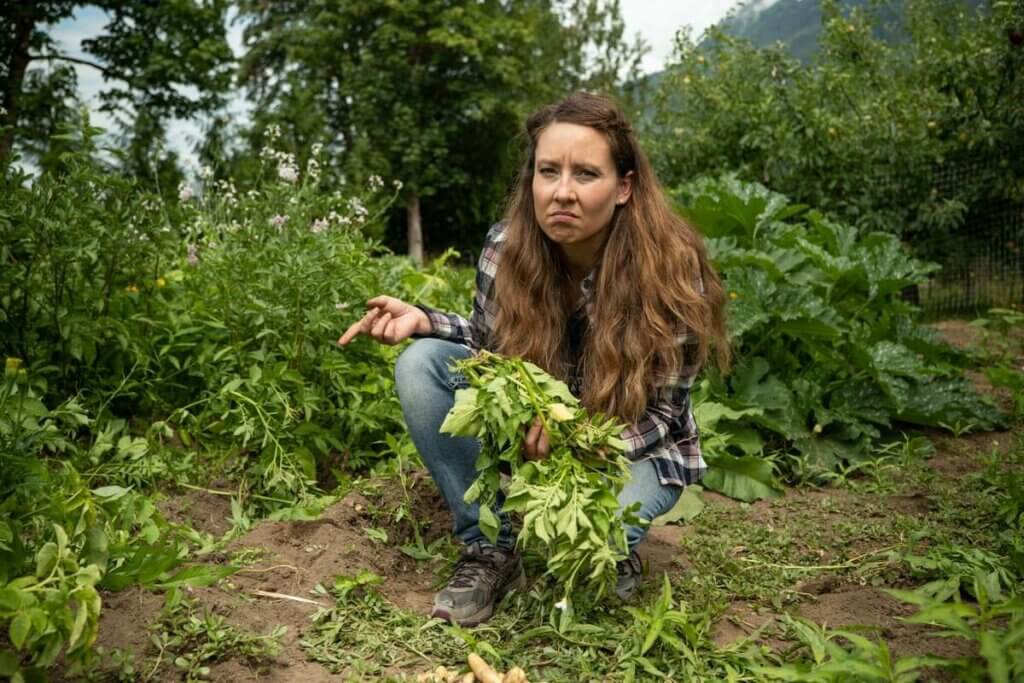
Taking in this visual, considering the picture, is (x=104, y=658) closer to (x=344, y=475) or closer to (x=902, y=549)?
(x=344, y=475)

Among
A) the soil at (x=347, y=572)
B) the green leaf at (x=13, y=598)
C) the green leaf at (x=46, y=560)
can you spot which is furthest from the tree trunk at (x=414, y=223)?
the green leaf at (x=13, y=598)

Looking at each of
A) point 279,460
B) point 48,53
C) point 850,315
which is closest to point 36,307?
point 279,460

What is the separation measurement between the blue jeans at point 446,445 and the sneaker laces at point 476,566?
0.10ft

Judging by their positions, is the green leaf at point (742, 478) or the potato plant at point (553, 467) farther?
the green leaf at point (742, 478)

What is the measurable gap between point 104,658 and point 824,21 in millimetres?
9752

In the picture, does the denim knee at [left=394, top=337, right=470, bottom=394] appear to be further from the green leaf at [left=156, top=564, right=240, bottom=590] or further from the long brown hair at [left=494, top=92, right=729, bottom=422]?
the green leaf at [left=156, top=564, right=240, bottom=590]

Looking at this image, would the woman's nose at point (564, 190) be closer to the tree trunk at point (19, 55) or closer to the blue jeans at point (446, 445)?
the blue jeans at point (446, 445)

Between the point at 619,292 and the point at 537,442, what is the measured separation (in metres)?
0.54

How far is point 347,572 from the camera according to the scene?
2391 millimetres

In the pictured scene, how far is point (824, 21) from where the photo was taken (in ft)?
30.9

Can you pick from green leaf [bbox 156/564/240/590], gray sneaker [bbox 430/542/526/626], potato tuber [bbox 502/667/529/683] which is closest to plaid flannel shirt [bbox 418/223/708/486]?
gray sneaker [bbox 430/542/526/626]

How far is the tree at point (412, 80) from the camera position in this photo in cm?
1941

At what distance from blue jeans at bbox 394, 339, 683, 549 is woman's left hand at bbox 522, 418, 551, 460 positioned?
32 cm

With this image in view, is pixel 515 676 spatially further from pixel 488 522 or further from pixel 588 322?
pixel 588 322
